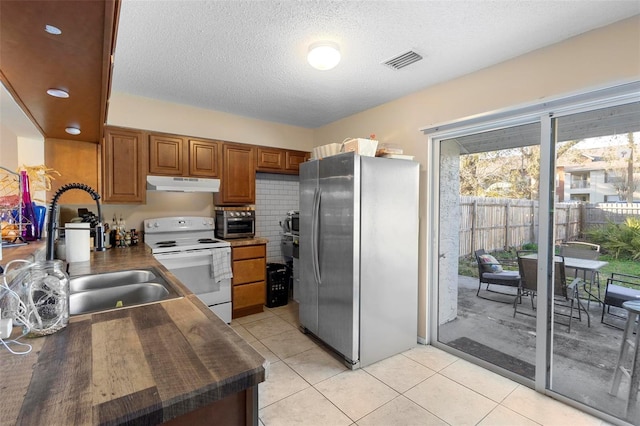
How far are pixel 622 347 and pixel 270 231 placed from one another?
3839 millimetres

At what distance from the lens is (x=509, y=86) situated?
240 centimetres

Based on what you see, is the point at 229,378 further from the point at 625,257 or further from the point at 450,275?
the point at 450,275

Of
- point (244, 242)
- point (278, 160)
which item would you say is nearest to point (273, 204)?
point (278, 160)

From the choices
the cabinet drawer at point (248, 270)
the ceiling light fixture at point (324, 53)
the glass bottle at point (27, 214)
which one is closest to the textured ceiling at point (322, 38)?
the ceiling light fixture at point (324, 53)

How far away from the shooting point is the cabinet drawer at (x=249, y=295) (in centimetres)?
355

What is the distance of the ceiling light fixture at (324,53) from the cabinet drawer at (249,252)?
7.50 ft

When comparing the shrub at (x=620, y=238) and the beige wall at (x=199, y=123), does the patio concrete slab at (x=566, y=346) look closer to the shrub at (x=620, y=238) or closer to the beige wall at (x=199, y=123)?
the shrub at (x=620, y=238)

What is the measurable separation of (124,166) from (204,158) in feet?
2.74

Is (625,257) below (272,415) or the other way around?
the other way around

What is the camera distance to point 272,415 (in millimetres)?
1984

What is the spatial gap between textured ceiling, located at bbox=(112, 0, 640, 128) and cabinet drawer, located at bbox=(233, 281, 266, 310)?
2.26m

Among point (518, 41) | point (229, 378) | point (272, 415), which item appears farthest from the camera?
point (518, 41)

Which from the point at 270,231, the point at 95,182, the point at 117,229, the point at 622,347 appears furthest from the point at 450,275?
the point at 95,182

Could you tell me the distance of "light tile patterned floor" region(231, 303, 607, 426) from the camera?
196 cm
